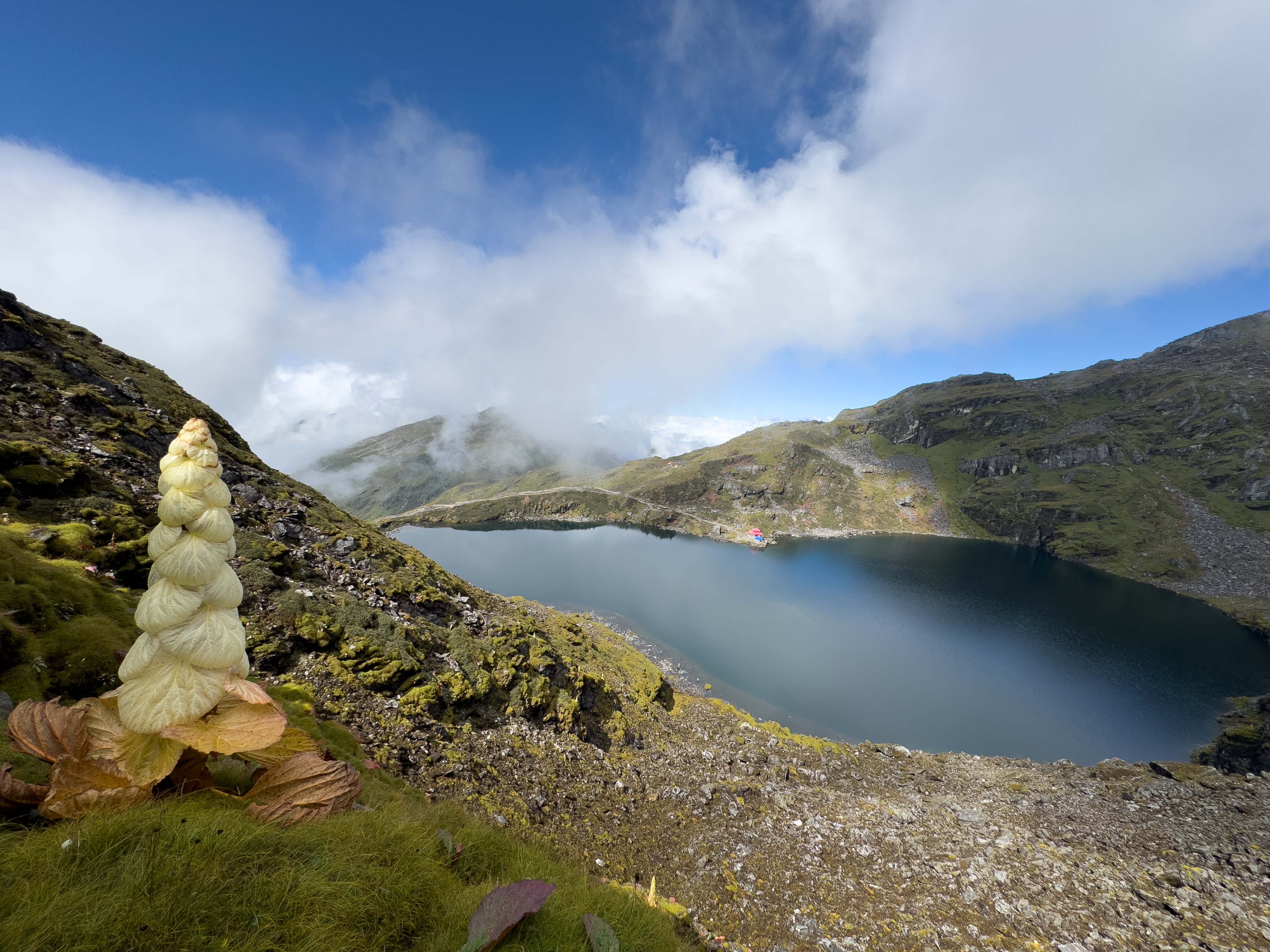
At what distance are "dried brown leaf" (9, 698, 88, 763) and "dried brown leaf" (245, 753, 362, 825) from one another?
1338 millimetres

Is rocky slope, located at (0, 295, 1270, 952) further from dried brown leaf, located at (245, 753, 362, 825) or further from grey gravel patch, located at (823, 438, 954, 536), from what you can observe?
grey gravel patch, located at (823, 438, 954, 536)

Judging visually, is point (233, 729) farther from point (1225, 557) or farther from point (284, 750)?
point (1225, 557)

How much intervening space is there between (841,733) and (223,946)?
49.5 metres

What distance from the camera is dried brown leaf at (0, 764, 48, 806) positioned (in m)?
Answer: 3.30

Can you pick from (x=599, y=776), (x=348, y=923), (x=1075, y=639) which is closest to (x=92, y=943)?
(x=348, y=923)

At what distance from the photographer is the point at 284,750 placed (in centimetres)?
458

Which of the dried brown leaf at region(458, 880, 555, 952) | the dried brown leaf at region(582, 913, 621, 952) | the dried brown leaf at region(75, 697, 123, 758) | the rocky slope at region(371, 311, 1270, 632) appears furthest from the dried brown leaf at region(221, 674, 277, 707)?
the rocky slope at region(371, 311, 1270, 632)

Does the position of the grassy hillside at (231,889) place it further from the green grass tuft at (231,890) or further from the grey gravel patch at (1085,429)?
the grey gravel patch at (1085,429)

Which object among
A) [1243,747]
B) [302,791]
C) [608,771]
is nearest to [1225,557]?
[1243,747]

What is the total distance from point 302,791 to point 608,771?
1749 centimetres

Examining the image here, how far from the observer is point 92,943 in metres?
2.57

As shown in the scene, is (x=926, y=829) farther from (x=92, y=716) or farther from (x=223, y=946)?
(x=92, y=716)

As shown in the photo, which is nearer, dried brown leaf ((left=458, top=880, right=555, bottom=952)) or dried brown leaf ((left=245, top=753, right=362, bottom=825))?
dried brown leaf ((left=458, top=880, right=555, bottom=952))

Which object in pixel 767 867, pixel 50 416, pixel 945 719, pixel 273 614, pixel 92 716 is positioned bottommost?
pixel 945 719
